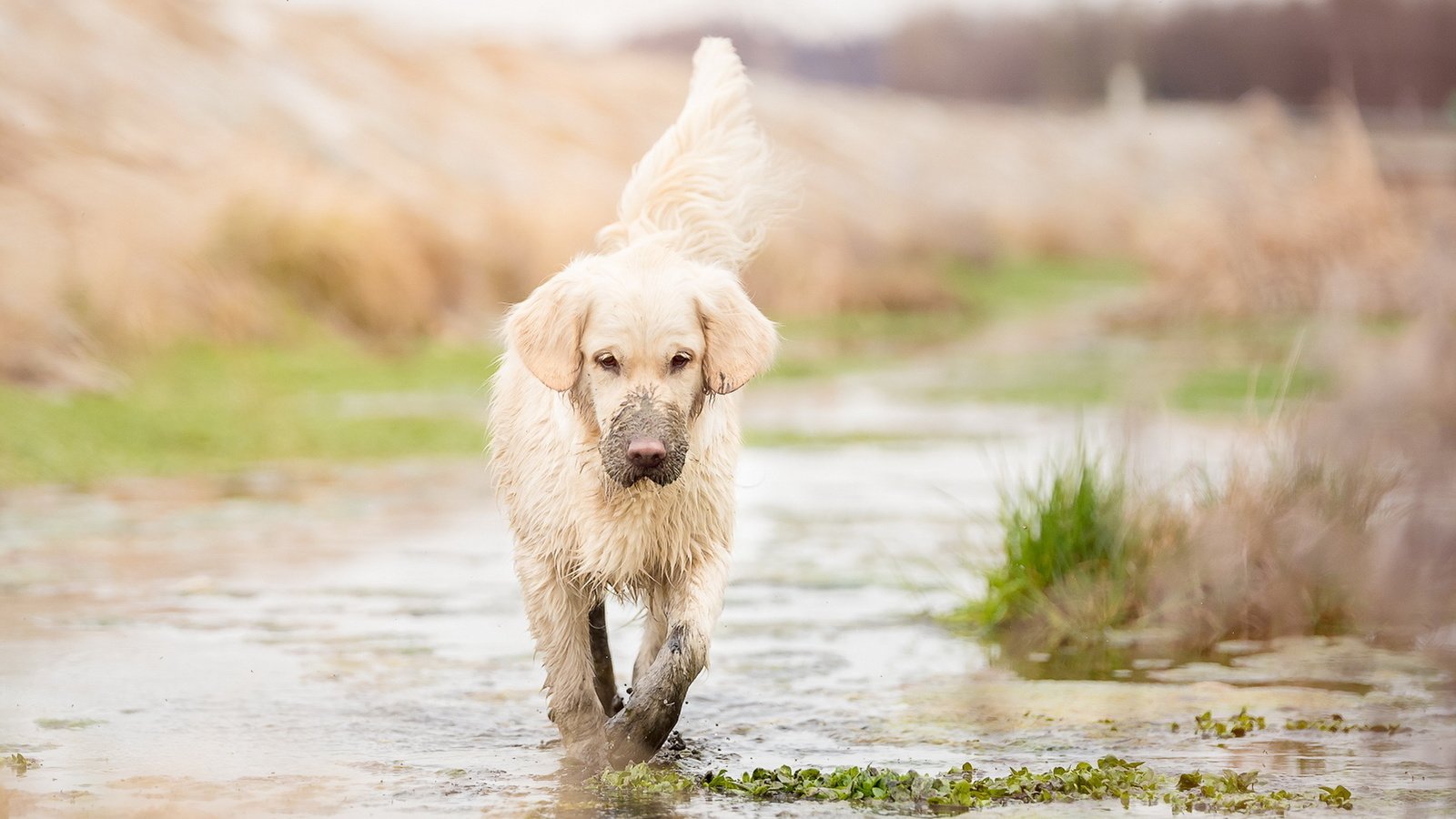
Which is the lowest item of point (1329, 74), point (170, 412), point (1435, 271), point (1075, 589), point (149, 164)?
point (1075, 589)

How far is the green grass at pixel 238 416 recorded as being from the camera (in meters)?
12.2

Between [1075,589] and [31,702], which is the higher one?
[1075,589]

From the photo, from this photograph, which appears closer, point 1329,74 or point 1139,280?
point 1139,280

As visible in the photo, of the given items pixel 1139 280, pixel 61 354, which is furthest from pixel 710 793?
pixel 1139 280

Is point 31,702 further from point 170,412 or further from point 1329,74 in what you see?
point 1329,74

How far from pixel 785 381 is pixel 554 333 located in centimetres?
1322

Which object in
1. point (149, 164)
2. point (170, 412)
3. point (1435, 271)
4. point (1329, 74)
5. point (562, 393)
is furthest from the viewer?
point (1329, 74)

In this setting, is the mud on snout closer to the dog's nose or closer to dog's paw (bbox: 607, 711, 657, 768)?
the dog's nose

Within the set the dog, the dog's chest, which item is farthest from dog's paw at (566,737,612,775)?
the dog's chest

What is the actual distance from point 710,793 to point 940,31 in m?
44.1

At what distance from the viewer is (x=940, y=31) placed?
47469 millimetres

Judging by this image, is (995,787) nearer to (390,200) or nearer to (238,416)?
(238,416)

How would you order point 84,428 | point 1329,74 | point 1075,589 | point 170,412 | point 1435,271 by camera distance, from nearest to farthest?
1. point 1435,271
2. point 1075,589
3. point 84,428
4. point 170,412
5. point 1329,74

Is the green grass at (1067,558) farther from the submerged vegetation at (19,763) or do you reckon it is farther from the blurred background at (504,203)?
the submerged vegetation at (19,763)
